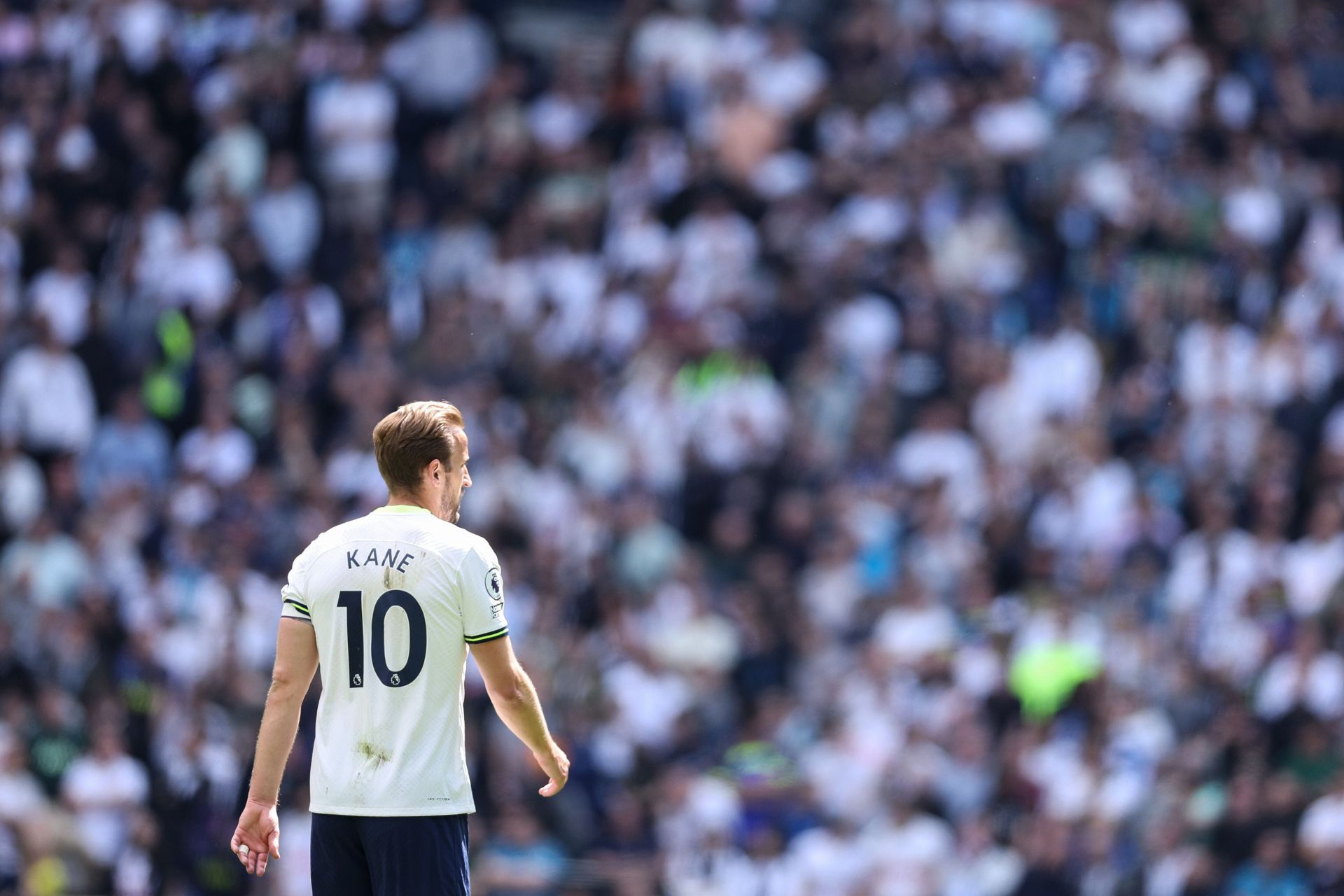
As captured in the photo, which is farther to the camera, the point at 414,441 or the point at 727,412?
the point at 727,412

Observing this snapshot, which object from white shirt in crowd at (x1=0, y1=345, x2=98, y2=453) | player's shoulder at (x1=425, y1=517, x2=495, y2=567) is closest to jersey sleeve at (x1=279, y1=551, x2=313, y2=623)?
player's shoulder at (x1=425, y1=517, x2=495, y2=567)

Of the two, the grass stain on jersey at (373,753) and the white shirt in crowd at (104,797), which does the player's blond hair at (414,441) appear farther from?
the white shirt in crowd at (104,797)

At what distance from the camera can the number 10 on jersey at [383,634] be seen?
214 inches

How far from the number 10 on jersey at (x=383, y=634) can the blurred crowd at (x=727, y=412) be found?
7.33 meters

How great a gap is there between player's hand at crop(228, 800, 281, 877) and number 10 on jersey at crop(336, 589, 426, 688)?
438mm

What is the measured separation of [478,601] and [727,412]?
10.5 m

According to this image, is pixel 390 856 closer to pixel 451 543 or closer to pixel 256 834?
pixel 256 834

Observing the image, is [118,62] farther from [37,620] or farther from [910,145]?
[910,145]

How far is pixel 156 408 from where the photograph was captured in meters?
15.8

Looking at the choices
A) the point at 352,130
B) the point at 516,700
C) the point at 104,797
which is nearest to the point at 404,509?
the point at 516,700

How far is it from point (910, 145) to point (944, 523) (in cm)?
392

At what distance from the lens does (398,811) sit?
545 centimetres

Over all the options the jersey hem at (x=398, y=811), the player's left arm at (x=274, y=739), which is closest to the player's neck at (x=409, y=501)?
the player's left arm at (x=274, y=739)

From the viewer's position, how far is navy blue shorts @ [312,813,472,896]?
546 cm
